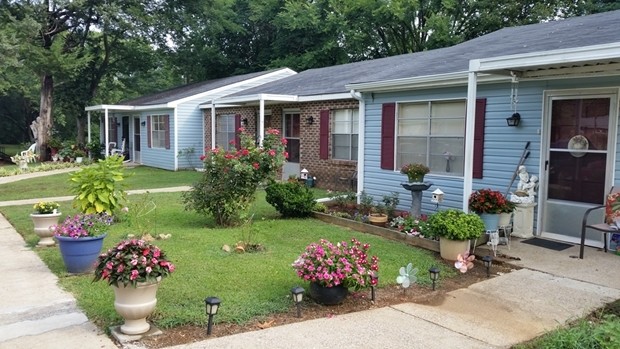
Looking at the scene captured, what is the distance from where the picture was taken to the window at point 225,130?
1758cm

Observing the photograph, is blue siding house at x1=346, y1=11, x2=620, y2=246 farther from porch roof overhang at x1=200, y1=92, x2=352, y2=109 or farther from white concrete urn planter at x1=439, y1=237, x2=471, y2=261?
porch roof overhang at x1=200, y1=92, x2=352, y2=109

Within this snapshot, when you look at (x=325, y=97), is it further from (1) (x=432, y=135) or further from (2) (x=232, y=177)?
(2) (x=232, y=177)

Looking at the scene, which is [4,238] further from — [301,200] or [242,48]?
[242,48]

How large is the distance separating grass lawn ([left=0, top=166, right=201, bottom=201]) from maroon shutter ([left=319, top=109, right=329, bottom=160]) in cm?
455

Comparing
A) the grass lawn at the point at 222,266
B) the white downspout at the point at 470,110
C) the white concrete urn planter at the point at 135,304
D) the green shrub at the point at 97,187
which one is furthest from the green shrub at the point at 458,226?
the green shrub at the point at 97,187

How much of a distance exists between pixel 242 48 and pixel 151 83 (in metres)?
10.6

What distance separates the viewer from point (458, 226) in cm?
612

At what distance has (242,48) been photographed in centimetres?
3153

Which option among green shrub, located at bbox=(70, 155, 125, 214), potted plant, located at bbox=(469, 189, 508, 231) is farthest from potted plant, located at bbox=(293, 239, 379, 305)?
green shrub, located at bbox=(70, 155, 125, 214)

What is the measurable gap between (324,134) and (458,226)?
7419 millimetres

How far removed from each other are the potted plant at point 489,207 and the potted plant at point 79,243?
490 cm

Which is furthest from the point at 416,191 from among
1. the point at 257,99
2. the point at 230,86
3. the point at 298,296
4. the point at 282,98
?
the point at 230,86

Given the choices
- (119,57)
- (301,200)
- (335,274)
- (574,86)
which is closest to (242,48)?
(119,57)

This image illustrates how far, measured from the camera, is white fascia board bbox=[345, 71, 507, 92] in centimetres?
776
